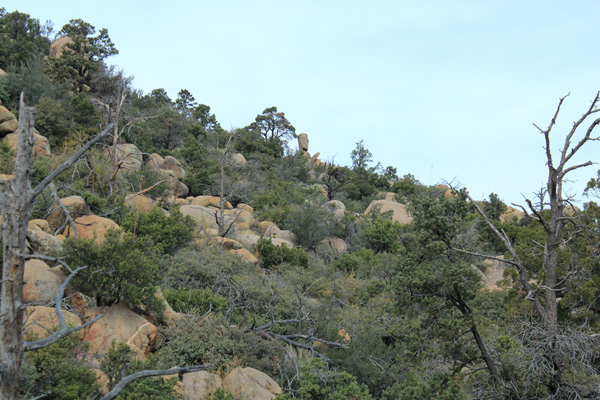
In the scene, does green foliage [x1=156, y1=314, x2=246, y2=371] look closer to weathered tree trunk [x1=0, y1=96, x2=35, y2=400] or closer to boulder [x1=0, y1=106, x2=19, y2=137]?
weathered tree trunk [x1=0, y1=96, x2=35, y2=400]

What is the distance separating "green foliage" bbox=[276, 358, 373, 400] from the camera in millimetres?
7848

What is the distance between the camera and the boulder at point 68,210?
11.6 metres

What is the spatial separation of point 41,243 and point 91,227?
187 cm

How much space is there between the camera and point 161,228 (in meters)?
15.0

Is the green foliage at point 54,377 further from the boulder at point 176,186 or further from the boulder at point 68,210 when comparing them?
the boulder at point 176,186

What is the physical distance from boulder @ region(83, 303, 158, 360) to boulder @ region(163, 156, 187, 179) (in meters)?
17.9

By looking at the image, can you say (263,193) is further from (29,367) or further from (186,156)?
(29,367)

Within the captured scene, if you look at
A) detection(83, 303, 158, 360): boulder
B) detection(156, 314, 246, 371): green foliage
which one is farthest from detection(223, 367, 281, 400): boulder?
detection(83, 303, 158, 360): boulder

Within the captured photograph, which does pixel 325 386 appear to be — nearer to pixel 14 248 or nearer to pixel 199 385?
pixel 199 385

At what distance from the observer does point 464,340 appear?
25.1ft

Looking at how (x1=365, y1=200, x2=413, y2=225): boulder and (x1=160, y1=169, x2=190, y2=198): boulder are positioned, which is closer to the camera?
(x1=160, y1=169, x2=190, y2=198): boulder

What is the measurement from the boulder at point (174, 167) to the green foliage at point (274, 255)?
10.8m

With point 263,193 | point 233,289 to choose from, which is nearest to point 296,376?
point 233,289

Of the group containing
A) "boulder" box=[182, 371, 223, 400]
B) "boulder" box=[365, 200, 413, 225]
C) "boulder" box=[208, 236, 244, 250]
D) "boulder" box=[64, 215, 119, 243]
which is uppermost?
"boulder" box=[365, 200, 413, 225]
